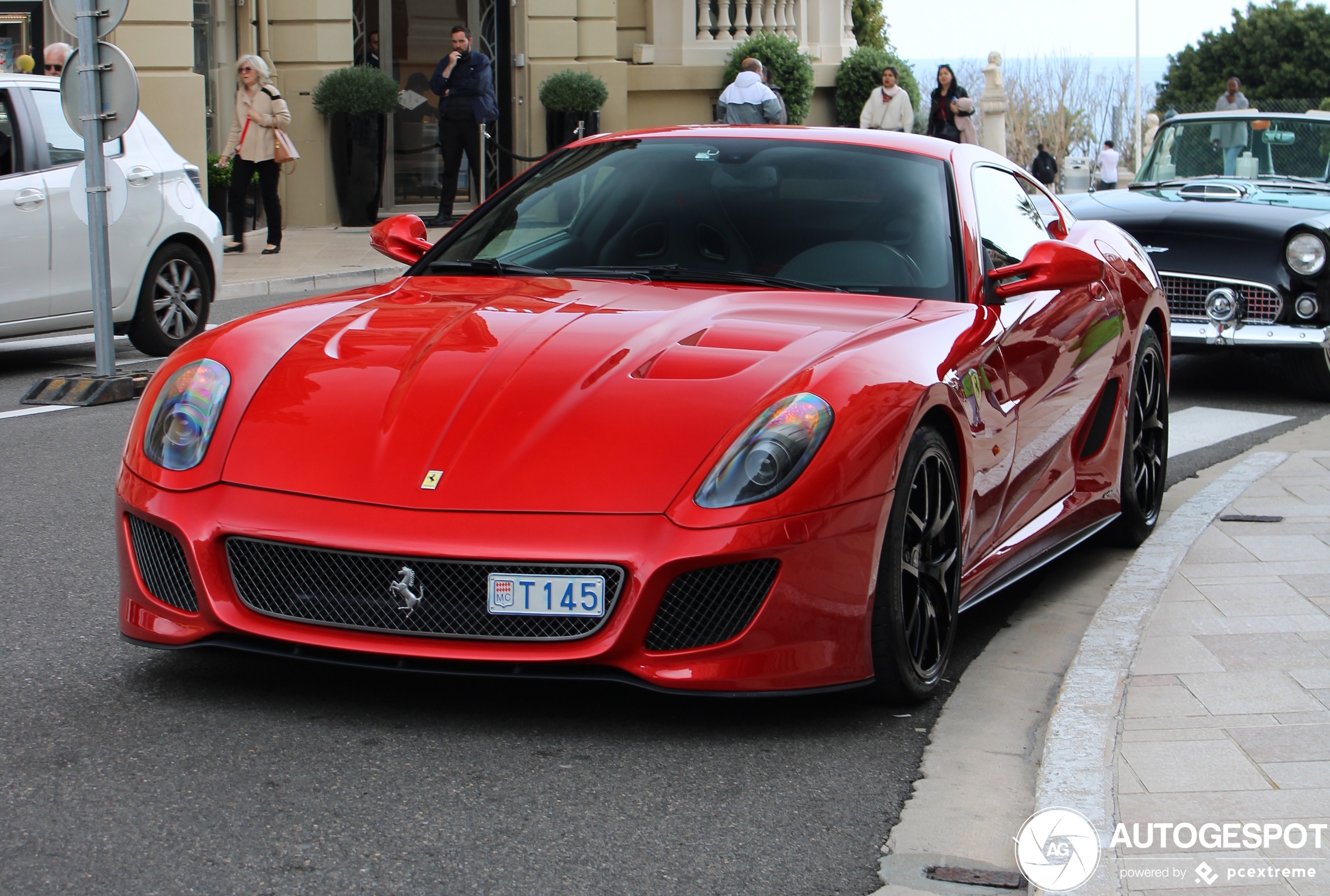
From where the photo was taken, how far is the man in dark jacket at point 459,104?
2019cm

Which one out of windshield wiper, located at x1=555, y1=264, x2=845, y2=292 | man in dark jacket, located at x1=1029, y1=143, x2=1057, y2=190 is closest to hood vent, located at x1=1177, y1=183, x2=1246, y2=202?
windshield wiper, located at x1=555, y1=264, x2=845, y2=292

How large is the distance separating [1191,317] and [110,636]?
7271 millimetres

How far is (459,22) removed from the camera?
2364cm

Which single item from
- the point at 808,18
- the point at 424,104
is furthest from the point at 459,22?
the point at 808,18

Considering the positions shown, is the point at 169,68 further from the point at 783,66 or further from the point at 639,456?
the point at 639,456

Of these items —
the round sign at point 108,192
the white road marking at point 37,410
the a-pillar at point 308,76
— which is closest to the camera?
the white road marking at point 37,410

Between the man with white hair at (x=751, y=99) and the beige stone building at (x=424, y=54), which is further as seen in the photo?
the man with white hair at (x=751, y=99)

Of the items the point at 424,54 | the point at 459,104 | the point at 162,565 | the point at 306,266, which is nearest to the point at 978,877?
the point at 162,565

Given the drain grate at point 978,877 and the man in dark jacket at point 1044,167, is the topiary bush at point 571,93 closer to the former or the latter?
the man in dark jacket at point 1044,167

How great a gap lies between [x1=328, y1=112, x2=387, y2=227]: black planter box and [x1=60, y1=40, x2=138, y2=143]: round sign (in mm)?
11642

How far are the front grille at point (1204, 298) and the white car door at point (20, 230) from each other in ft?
20.0

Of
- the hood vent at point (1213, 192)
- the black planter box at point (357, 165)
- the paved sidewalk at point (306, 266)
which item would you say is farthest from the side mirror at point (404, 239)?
the black planter box at point (357, 165)

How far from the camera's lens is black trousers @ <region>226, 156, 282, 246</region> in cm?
1702

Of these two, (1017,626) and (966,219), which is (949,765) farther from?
(966,219)
